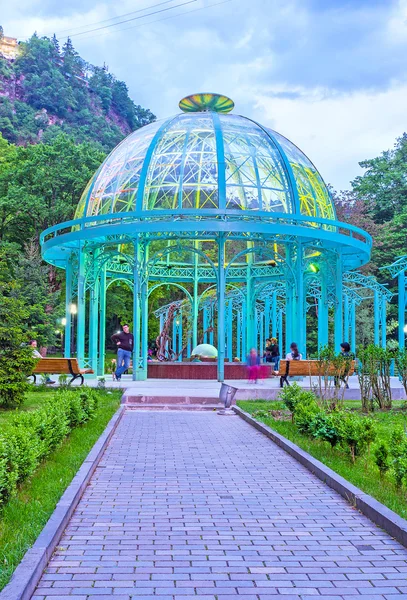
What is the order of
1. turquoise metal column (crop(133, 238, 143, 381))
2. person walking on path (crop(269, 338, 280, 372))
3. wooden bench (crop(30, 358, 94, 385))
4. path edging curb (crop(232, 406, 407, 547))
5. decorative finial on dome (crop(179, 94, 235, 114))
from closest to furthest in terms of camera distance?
path edging curb (crop(232, 406, 407, 547)) < wooden bench (crop(30, 358, 94, 385)) < turquoise metal column (crop(133, 238, 143, 381)) < decorative finial on dome (crop(179, 94, 235, 114)) < person walking on path (crop(269, 338, 280, 372))

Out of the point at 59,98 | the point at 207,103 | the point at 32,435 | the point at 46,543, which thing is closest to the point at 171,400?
the point at 32,435

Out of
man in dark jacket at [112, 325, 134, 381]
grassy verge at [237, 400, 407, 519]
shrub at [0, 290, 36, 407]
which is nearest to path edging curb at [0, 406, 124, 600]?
grassy verge at [237, 400, 407, 519]

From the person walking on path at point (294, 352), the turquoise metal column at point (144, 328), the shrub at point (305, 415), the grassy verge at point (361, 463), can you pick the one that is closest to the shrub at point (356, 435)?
the grassy verge at point (361, 463)

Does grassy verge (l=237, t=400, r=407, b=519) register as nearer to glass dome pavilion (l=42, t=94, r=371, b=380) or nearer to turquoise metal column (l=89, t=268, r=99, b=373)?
glass dome pavilion (l=42, t=94, r=371, b=380)

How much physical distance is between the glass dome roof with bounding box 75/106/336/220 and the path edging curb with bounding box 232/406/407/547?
12071 millimetres

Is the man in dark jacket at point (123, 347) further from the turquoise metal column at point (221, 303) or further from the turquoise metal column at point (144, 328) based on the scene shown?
the turquoise metal column at point (221, 303)

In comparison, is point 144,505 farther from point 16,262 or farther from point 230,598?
point 16,262

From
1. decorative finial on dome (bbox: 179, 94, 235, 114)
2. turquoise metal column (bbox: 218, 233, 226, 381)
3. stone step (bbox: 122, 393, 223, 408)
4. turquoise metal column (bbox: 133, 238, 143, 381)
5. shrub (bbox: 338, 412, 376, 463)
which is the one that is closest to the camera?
shrub (bbox: 338, 412, 376, 463)

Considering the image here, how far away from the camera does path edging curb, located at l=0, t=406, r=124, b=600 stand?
142 inches

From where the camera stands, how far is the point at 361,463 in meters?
7.71

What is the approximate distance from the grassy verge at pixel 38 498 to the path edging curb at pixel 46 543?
68 millimetres

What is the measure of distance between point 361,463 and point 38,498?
3893 millimetres

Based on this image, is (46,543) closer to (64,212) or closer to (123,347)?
(123,347)

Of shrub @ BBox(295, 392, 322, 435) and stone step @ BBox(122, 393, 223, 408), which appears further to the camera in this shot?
stone step @ BBox(122, 393, 223, 408)
